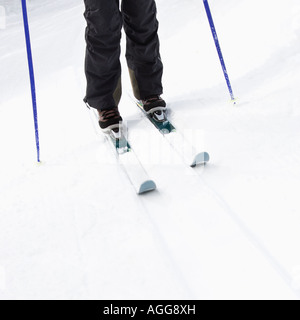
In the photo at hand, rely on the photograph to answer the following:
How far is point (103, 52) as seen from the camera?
5.75ft

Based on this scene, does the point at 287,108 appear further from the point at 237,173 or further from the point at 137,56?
the point at 137,56

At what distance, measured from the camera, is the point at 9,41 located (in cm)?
396

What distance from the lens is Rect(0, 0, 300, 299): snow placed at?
105 cm

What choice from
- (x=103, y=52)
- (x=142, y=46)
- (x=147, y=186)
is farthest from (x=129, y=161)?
(x=142, y=46)

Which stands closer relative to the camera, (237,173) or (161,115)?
(237,173)

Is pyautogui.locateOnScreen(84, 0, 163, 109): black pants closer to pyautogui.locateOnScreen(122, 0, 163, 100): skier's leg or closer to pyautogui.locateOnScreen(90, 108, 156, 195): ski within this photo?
pyautogui.locateOnScreen(122, 0, 163, 100): skier's leg

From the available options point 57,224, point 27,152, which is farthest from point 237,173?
point 27,152

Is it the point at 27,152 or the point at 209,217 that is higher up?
the point at 27,152

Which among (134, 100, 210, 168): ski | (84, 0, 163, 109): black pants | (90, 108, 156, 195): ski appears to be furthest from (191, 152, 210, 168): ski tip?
(84, 0, 163, 109): black pants

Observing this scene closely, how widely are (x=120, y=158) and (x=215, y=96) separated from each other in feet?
2.49

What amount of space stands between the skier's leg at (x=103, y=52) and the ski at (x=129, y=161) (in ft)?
0.55

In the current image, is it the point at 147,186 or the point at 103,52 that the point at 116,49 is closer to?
the point at 103,52

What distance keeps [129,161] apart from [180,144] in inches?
9.5

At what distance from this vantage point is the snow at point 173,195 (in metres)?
1.05
